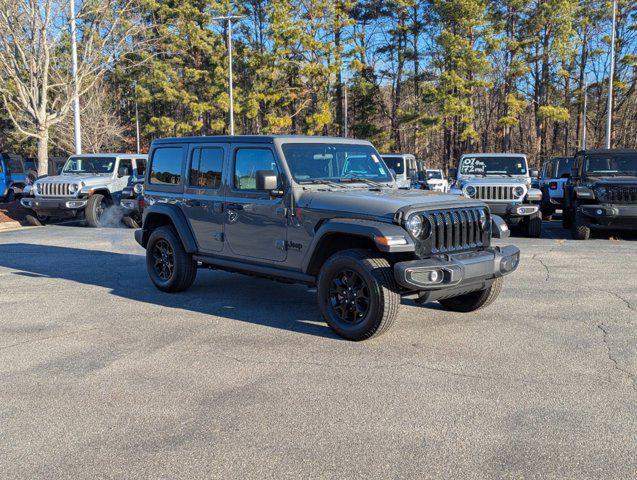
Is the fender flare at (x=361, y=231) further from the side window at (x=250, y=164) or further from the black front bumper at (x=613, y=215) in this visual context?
the black front bumper at (x=613, y=215)

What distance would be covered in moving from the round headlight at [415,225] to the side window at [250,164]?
1.62m

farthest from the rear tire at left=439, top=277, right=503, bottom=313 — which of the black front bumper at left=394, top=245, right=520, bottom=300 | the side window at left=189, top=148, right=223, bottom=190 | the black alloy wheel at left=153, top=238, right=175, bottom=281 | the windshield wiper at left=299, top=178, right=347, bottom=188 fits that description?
the black alloy wheel at left=153, top=238, right=175, bottom=281

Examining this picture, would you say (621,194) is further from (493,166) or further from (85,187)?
(85,187)

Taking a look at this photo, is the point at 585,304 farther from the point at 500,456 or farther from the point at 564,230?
the point at 564,230

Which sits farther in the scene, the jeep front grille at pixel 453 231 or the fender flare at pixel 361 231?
the jeep front grille at pixel 453 231

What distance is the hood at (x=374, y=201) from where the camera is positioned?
5.54 meters

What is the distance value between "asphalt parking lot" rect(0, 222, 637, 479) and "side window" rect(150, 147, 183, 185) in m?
1.43

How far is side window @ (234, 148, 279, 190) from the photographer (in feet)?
21.5

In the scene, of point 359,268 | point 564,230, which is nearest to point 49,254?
point 359,268

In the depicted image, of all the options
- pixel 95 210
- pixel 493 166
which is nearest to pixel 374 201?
pixel 493 166

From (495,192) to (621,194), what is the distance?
2.42 metres

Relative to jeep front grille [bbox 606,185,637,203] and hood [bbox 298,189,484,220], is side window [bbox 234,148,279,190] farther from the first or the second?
jeep front grille [bbox 606,185,637,203]

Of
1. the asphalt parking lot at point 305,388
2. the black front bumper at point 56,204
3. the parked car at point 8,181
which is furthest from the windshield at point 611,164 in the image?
the parked car at point 8,181

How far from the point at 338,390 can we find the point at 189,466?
139cm
